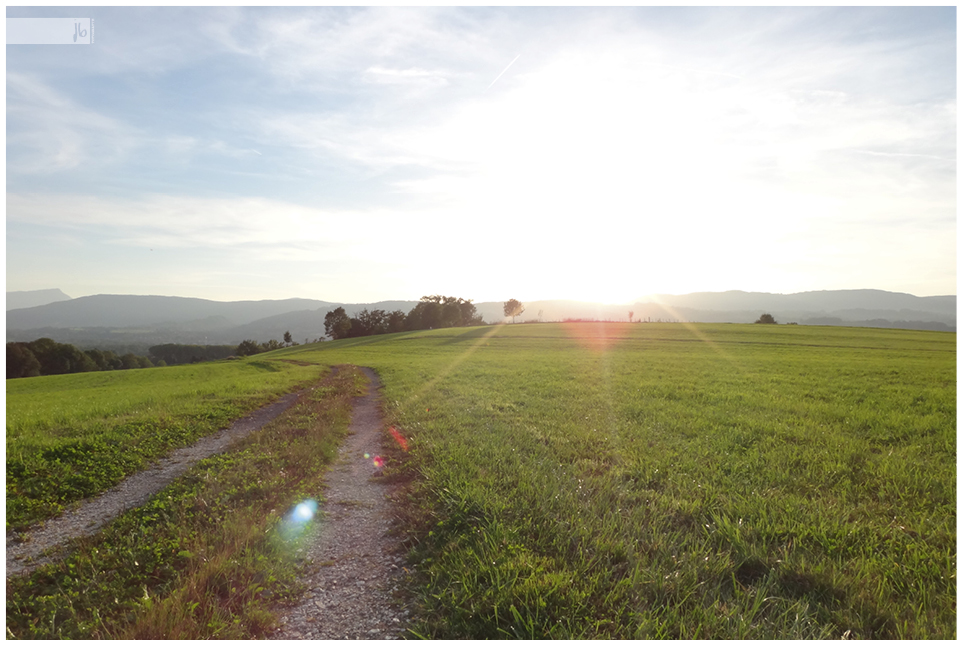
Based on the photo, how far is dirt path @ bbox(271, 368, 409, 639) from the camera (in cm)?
416

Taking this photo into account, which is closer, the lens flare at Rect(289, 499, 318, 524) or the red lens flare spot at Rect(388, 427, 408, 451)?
the lens flare at Rect(289, 499, 318, 524)

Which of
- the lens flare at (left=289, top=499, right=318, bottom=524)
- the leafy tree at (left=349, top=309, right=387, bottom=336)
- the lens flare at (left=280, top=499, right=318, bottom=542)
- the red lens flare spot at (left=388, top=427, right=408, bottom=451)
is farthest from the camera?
the leafy tree at (left=349, top=309, right=387, bottom=336)

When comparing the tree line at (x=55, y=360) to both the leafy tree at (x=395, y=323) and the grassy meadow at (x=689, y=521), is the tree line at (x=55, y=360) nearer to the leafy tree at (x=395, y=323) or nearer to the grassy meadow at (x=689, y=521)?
the leafy tree at (x=395, y=323)

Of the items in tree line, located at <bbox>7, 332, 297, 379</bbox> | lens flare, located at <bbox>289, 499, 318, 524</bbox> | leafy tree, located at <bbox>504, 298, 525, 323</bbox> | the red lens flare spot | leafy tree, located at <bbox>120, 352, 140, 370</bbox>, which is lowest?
leafy tree, located at <bbox>120, 352, 140, 370</bbox>

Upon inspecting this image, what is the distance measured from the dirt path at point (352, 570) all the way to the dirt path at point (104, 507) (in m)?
3.04

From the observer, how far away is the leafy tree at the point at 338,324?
122250mm

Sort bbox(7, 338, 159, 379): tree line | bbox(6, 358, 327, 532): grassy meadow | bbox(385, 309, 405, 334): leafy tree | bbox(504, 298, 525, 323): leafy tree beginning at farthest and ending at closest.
→ bbox(504, 298, 525, 323): leafy tree
bbox(385, 309, 405, 334): leafy tree
bbox(7, 338, 159, 379): tree line
bbox(6, 358, 327, 532): grassy meadow

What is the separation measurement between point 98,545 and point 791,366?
30205 millimetres

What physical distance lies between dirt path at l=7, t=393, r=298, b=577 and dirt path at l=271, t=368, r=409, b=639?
3.04 meters

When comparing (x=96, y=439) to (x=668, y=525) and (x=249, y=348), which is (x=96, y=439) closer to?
(x=668, y=525)

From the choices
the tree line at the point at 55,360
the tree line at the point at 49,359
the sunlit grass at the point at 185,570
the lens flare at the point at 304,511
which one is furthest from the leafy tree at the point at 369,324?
the lens flare at the point at 304,511

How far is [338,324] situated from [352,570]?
123 meters

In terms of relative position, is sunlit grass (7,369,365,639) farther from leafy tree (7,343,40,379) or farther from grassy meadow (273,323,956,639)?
leafy tree (7,343,40,379)

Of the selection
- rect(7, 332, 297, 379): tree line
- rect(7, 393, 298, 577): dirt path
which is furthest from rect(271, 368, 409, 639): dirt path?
rect(7, 332, 297, 379): tree line
